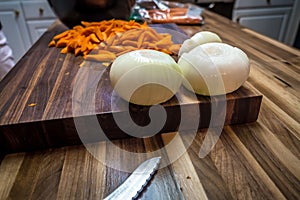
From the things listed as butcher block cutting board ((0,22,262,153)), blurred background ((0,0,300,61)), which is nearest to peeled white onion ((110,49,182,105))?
butcher block cutting board ((0,22,262,153))

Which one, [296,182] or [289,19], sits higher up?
[296,182]

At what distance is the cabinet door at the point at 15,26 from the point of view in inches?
61.7

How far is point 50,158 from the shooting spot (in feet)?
1.31

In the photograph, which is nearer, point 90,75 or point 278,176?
point 278,176

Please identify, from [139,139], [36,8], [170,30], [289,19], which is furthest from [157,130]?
[289,19]

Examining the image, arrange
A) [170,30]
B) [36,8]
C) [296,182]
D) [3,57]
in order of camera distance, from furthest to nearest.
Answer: [36,8] < [3,57] < [170,30] < [296,182]

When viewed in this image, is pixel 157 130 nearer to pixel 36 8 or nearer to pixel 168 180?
pixel 168 180

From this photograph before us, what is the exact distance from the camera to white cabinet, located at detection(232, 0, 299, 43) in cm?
173

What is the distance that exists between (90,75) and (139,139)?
215 mm

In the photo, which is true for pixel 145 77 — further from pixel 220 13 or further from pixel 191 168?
pixel 220 13

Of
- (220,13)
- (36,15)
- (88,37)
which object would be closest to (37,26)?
(36,15)

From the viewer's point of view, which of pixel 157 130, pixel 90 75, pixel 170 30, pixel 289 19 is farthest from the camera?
pixel 289 19

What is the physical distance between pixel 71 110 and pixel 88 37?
0.34 meters

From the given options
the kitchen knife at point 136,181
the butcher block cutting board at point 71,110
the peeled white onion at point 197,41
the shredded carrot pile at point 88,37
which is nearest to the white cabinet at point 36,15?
the shredded carrot pile at point 88,37
